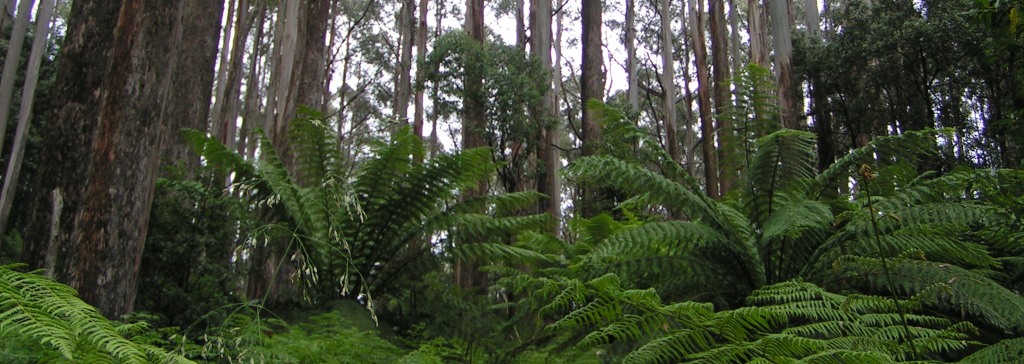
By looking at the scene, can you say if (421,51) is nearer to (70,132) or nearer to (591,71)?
(591,71)

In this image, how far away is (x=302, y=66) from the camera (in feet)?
31.8

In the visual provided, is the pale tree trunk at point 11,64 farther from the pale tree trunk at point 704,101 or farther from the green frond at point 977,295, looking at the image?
the green frond at point 977,295

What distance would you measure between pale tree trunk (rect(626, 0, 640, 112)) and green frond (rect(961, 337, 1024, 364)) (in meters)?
16.5

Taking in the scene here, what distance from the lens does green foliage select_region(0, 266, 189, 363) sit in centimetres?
175

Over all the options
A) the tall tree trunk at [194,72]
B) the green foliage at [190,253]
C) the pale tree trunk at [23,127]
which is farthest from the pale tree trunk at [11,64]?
the green foliage at [190,253]

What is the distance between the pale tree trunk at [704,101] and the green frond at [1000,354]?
7361 millimetres

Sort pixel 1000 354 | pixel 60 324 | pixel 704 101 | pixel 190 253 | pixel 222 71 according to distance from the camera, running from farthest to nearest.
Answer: pixel 222 71 → pixel 704 101 → pixel 190 253 → pixel 1000 354 → pixel 60 324

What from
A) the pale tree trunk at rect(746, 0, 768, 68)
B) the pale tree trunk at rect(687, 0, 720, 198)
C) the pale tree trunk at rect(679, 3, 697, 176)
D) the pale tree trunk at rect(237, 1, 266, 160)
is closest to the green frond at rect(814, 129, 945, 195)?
the pale tree trunk at rect(687, 0, 720, 198)

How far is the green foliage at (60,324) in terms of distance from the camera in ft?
5.76

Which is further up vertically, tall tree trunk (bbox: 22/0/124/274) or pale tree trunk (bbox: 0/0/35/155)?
pale tree trunk (bbox: 0/0/35/155)

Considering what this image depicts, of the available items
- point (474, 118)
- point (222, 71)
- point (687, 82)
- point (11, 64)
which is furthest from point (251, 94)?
point (687, 82)

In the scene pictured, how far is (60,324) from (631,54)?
18646mm

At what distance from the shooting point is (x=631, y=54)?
19.7 m

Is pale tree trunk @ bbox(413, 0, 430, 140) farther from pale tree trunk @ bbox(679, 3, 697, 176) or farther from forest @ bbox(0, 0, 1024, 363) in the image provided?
forest @ bbox(0, 0, 1024, 363)
